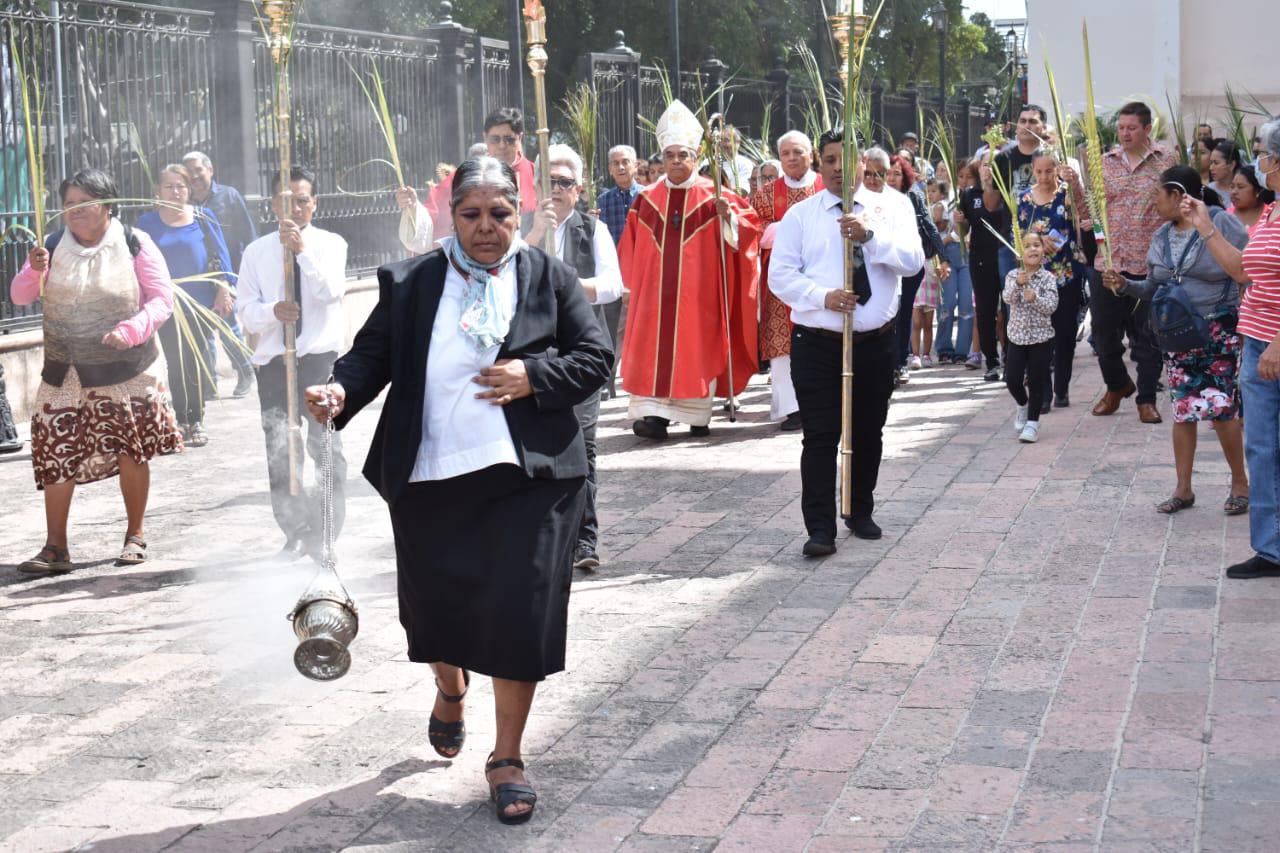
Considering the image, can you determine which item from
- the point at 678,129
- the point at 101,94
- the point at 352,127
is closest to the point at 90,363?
the point at 678,129

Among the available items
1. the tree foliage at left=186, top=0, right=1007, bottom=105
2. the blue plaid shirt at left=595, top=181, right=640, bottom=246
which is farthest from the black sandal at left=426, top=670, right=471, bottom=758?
the tree foliage at left=186, top=0, right=1007, bottom=105

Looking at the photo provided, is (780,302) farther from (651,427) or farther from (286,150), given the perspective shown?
(286,150)

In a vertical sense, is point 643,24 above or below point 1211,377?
above

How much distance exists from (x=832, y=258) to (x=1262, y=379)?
76.7 inches

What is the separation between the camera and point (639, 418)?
1156cm

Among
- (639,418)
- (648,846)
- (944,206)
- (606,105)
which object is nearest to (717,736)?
(648,846)

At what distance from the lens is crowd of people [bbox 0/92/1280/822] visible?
15.6ft

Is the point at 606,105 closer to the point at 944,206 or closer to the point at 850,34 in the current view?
the point at 944,206

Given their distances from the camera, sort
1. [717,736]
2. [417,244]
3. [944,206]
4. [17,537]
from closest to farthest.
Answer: [717,736]
[17,537]
[417,244]
[944,206]

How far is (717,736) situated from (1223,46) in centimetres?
2117

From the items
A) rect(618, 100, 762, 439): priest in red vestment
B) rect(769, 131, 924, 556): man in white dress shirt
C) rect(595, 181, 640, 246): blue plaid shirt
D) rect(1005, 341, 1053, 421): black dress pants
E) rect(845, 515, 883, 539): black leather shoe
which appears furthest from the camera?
rect(595, 181, 640, 246): blue plaid shirt

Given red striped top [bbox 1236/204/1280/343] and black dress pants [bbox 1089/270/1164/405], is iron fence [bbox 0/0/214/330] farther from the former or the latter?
red striped top [bbox 1236/204/1280/343]

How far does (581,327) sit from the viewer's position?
499cm

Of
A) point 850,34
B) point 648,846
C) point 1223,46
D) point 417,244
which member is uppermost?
point 1223,46
